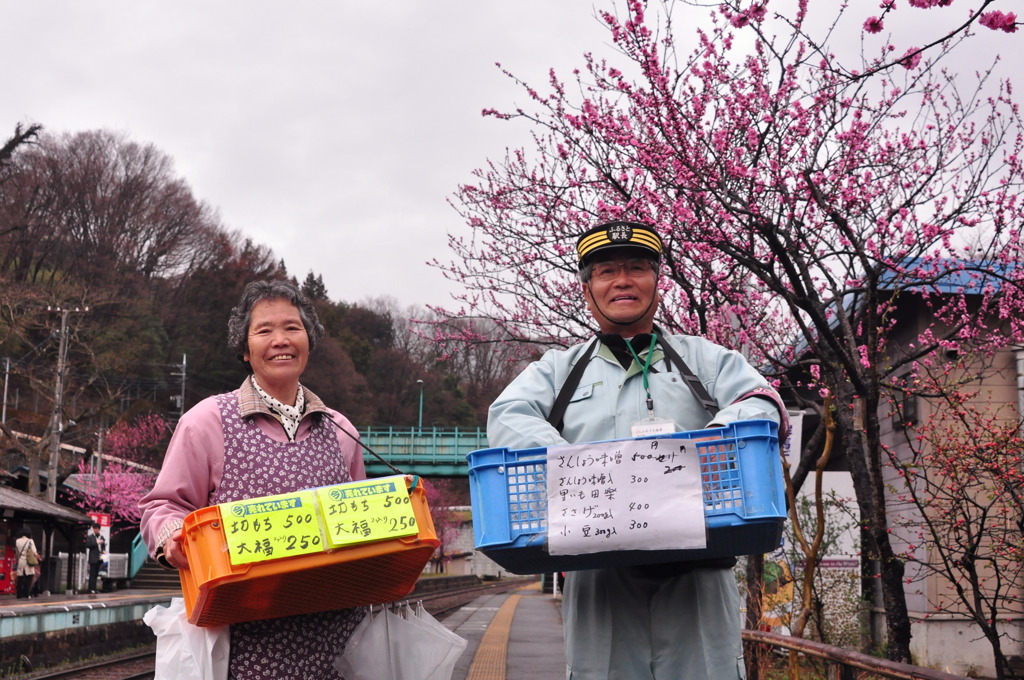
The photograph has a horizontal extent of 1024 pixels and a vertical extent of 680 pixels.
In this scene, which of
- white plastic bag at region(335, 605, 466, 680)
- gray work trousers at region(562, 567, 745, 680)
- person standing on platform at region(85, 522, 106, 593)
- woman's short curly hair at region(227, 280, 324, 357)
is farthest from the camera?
person standing on platform at region(85, 522, 106, 593)

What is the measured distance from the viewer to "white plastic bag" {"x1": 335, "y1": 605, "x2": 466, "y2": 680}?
119 inches

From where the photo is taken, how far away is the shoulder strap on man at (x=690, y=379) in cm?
288

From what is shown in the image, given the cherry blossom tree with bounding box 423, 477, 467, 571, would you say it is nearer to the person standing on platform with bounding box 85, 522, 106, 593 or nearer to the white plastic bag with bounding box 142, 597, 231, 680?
the person standing on platform with bounding box 85, 522, 106, 593

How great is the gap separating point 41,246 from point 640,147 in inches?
1605

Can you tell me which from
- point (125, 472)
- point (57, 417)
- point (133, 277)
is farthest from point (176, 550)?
point (133, 277)

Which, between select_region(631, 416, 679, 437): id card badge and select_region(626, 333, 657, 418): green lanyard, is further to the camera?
select_region(626, 333, 657, 418): green lanyard

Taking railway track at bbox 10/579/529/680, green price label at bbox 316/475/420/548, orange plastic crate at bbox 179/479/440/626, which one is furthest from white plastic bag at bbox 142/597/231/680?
railway track at bbox 10/579/529/680

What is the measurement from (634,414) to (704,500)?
51cm

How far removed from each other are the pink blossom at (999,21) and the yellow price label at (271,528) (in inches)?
150

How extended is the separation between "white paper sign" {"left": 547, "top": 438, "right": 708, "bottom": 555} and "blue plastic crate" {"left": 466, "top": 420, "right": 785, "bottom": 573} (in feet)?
0.09

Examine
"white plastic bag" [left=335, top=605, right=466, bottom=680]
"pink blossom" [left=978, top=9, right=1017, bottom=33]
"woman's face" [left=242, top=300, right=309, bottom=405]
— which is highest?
"pink blossom" [left=978, top=9, right=1017, bottom=33]

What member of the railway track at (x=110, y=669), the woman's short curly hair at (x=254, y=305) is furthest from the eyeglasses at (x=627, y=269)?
the railway track at (x=110, y=669)

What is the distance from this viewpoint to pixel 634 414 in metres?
2.92

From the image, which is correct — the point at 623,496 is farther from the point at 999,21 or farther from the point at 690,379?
the point at 999,21
